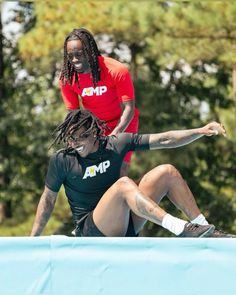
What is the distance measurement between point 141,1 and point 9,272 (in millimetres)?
14388

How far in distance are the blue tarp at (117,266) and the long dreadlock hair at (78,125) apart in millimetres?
1017

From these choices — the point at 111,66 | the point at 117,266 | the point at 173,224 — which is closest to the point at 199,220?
the point at 173,224

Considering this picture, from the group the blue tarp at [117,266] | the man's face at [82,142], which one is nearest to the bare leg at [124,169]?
the man's face at [82,142]

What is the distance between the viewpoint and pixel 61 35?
2038cm

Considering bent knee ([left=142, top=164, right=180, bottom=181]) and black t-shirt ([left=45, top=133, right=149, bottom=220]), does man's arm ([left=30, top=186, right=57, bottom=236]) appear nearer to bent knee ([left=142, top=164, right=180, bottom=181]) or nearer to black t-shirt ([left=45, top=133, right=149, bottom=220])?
black t-shirt ([left=45, top=133, right=149, bottom=220])

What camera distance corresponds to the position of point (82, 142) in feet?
20.6

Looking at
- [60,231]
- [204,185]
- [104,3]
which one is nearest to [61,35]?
[104,3]

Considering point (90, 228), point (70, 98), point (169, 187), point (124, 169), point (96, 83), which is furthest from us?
point (70, 98)

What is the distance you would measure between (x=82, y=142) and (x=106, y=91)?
793 millimetres

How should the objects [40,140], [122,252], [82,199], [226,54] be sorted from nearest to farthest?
[122,252] < [82,199] < [226,54] < [40,140]

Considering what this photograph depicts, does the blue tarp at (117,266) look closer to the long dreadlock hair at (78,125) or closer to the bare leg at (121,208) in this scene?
the bare leg at (121,208)

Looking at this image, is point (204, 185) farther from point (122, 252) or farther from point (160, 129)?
point (122, 252)

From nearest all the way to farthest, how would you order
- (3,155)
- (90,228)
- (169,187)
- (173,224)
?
(173,224), (169,187), (90,228), (3,155)

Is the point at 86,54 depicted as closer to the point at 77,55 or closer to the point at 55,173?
the point at 77,55
